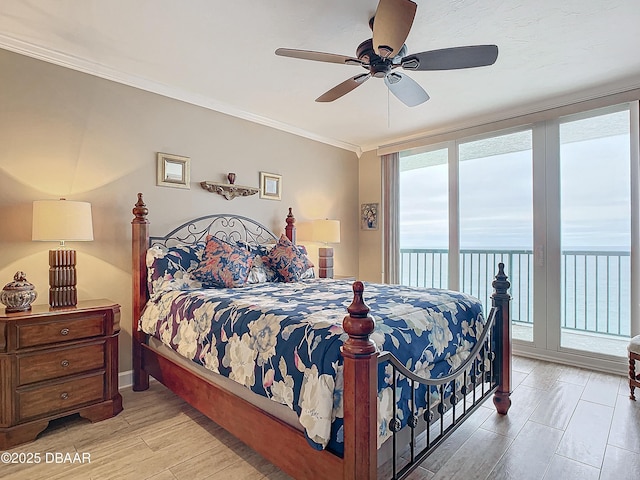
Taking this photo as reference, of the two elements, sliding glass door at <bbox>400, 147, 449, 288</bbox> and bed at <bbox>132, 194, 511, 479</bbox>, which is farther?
sliding glass door at <bbox>400, 147, 449, 288</bbox>

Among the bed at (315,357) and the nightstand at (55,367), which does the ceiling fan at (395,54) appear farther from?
the nightstand at (55,367)

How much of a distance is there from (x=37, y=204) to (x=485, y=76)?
3.63 metres

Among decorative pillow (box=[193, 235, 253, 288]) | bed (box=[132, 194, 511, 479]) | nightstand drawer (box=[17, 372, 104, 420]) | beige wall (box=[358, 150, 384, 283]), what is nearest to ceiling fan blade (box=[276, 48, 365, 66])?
bed (box=[132, 194, 511, 479])

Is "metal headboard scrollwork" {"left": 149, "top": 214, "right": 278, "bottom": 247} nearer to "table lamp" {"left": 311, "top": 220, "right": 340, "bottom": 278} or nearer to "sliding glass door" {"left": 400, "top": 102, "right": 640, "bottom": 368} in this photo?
"table lamp" {"left": 311, "top": 220, "right": 340, "bottom": 278}

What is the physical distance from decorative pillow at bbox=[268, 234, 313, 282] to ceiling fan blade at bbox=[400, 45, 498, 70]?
1975 millimetres

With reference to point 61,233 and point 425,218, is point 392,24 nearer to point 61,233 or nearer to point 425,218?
point 61,233

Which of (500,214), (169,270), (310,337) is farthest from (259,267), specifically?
(500,214)

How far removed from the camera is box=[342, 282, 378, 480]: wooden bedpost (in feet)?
4.23

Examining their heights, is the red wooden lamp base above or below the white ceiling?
below

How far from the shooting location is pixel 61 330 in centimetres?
228

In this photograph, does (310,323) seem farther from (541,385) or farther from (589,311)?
(589,311)

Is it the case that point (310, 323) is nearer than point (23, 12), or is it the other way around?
point (310, 323)

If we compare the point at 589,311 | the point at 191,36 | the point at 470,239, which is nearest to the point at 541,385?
the point at 589,311

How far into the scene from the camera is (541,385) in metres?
2.97
